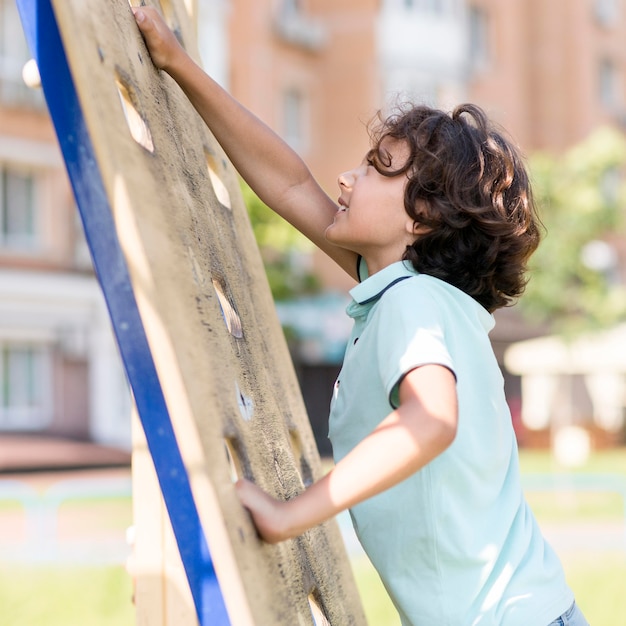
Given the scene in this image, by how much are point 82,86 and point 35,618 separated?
4.42m

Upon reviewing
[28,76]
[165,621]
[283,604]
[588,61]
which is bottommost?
[588,61]

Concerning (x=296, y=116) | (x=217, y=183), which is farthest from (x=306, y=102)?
(x=217, y=183)

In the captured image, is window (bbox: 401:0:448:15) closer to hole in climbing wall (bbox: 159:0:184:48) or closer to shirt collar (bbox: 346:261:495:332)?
hole in climbing wall (bbox: 159:0:184:48)

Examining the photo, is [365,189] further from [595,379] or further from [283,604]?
[595,379]

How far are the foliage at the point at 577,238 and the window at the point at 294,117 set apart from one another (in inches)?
182

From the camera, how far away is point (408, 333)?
1.28m

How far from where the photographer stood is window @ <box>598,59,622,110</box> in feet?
84.2

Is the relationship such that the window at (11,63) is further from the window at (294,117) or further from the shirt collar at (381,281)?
the shirt collar at (381,281)

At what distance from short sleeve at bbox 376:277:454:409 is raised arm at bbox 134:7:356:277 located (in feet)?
1.46

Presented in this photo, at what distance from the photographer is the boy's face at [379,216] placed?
1.56 m

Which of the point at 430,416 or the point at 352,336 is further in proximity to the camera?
the point at 352,336

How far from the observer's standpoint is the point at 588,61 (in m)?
25.3

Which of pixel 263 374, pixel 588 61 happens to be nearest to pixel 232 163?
pixel 263 374

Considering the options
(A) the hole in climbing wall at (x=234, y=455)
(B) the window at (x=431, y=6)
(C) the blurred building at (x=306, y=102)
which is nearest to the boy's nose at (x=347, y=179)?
(A) the hole in climbing wall at (x=234, y=455)
